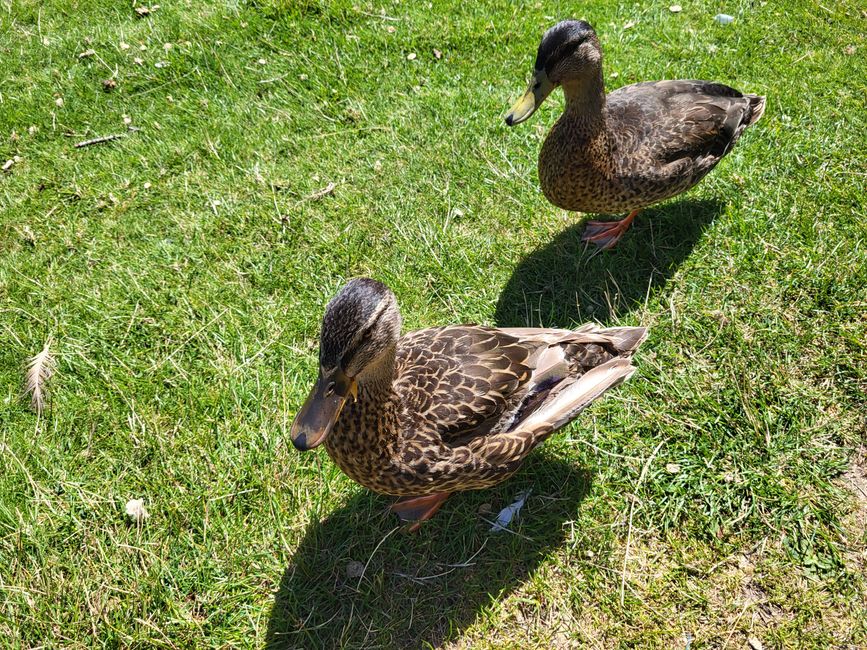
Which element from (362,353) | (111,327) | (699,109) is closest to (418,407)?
(362,353)

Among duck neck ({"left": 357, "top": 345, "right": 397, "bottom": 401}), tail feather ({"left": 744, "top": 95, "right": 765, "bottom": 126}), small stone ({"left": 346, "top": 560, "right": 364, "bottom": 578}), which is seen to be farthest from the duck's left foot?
tail feather ({"left": 744, "top": 95, "right": 765, "bottom": 126})

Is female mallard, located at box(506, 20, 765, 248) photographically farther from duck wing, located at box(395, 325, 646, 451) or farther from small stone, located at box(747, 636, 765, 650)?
small stone, located at box(747, 636, 765, 650)

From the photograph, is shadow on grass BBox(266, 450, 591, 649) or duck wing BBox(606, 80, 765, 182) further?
duck wing BBox(606, 80, 765, 182)

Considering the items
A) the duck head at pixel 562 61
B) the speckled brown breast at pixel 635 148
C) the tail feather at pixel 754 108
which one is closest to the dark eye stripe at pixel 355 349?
the duck head at pixel 562 61

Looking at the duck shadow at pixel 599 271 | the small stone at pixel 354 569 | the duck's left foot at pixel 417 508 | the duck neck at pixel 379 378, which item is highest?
the duck neck at pixel 379 378

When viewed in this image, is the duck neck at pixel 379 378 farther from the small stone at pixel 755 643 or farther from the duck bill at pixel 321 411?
the small stone at pixel 755 643

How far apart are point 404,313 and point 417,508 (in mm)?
1325

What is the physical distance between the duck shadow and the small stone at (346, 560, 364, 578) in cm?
172

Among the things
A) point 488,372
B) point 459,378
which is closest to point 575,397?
point 488,372

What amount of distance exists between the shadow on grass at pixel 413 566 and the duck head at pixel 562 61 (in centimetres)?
220

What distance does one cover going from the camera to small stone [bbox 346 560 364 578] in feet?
9.39

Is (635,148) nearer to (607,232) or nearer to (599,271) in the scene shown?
(607,232)

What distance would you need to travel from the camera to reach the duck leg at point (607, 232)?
4016 mm

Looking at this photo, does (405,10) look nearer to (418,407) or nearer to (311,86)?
(311,86)
